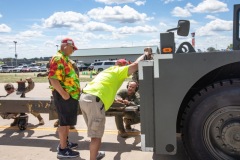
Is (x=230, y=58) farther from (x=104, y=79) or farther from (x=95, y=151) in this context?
(x=95, y=151)

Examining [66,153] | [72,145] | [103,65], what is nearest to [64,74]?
[66,153]

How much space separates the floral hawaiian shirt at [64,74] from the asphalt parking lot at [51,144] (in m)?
1.04

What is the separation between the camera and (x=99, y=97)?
3.71 meters

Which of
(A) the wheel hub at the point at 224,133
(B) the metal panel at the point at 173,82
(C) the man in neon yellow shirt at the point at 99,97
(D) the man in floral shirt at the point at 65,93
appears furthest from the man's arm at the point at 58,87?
(A) the wheel hub at the point at 224,133

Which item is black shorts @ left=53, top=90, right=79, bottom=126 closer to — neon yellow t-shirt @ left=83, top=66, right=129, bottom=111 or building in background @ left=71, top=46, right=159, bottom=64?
neon yellow t-shirt @ left=83, top=66, right=129, bottom=111

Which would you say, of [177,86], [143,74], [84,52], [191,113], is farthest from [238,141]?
[84,52]

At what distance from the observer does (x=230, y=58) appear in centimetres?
303

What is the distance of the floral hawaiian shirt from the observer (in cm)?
419

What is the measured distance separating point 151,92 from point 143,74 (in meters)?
0.22

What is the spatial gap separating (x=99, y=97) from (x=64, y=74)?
0.88 meters

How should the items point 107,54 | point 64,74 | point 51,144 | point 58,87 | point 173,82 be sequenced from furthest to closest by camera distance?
point 107,54, point 51,144, point 64,74, point 58,87, point 173,82

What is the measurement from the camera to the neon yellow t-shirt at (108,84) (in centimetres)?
375

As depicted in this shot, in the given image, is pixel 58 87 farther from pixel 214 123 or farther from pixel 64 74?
pixel 214 123

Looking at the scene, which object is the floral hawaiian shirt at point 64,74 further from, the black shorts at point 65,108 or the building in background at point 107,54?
the building in background at point 107,54
